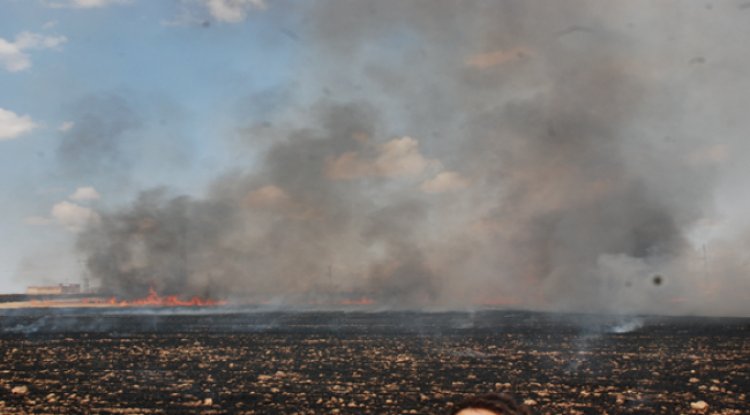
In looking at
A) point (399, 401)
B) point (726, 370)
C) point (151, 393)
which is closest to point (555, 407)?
point (399, 401)

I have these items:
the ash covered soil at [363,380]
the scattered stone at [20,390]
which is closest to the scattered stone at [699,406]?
the ash covered soil at [363,380]

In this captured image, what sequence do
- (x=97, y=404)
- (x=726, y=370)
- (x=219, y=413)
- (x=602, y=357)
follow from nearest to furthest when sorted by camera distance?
(x=219, y=413) → (x=97, y=404) → (x=726, y=370) → (x=602, y=357)

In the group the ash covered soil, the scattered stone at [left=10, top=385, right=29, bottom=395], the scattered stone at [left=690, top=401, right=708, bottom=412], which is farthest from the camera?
the scattered stone at [left=10, top=385, right=29, bottom=395]

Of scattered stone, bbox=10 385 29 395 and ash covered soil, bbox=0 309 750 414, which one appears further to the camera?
scattered stone, bbox=10 385 29 395

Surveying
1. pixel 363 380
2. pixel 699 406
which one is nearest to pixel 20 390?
pixel 363 380

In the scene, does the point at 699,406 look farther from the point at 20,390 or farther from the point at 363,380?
the point at 20,390

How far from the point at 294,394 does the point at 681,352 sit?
41188mm

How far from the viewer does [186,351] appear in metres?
58.5

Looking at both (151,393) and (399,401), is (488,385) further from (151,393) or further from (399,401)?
(151,393)

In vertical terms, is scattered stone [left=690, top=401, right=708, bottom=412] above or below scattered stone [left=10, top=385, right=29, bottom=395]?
below

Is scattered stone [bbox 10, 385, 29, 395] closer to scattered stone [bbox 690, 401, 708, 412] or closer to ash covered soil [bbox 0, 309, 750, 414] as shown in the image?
ash covered soil [bbox 0, 309, 750, 414]

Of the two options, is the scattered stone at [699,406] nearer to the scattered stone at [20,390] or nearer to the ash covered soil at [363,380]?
the ash covered soil at [363,380]

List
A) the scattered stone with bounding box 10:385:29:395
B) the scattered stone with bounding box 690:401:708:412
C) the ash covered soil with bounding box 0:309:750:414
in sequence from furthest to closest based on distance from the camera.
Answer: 1. the scattered stone with bounding box 10:385:29:395
2. the ash covered soil with bounding box 0:309:750:414
3. the scattered stone with bounding box 690:401:708:412

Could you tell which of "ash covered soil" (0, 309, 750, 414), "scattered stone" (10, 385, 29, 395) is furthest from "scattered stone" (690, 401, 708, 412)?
"scattered stone" (10, 385, 29, 395)
